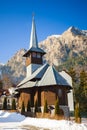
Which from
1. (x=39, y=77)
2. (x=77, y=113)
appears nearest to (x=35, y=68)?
(x=39, y=77)

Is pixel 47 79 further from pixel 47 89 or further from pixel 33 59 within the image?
pixel 33 59

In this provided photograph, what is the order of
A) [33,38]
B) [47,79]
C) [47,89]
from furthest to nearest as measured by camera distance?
[33,38] → [47,79] → [47,89]

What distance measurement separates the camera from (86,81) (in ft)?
211

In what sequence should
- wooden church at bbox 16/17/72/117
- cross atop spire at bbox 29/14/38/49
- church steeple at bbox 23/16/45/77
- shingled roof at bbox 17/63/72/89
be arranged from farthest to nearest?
cross atop spire at bbox 29/14/38/49, church steeple at bbox 23/16/45/77, shingled roof at bbox 17/63/72/89, wooden church at bbox 16/17/72/117

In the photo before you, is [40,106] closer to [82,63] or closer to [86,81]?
[86,81]

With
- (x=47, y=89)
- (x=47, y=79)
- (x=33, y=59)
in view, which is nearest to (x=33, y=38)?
(x=33, y=59)

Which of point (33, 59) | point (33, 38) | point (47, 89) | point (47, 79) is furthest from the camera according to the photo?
point (33, 38)

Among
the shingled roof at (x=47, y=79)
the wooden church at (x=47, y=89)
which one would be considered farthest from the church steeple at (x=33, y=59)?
the shingled roof at (x=47, y=79)

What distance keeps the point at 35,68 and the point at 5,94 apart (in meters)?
28.1

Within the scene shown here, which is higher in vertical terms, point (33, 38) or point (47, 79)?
point (33, 38)

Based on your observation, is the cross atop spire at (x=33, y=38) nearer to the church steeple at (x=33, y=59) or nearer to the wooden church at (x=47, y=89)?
the church steeple at (x=33, y=59)

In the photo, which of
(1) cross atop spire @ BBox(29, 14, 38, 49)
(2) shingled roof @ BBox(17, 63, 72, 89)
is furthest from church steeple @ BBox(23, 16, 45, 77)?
(2) shingled roof @ BBox(17, 63, 72, 89)

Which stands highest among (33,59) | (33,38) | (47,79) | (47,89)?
(33,38)

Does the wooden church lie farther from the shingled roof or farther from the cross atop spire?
the cross atop spire
